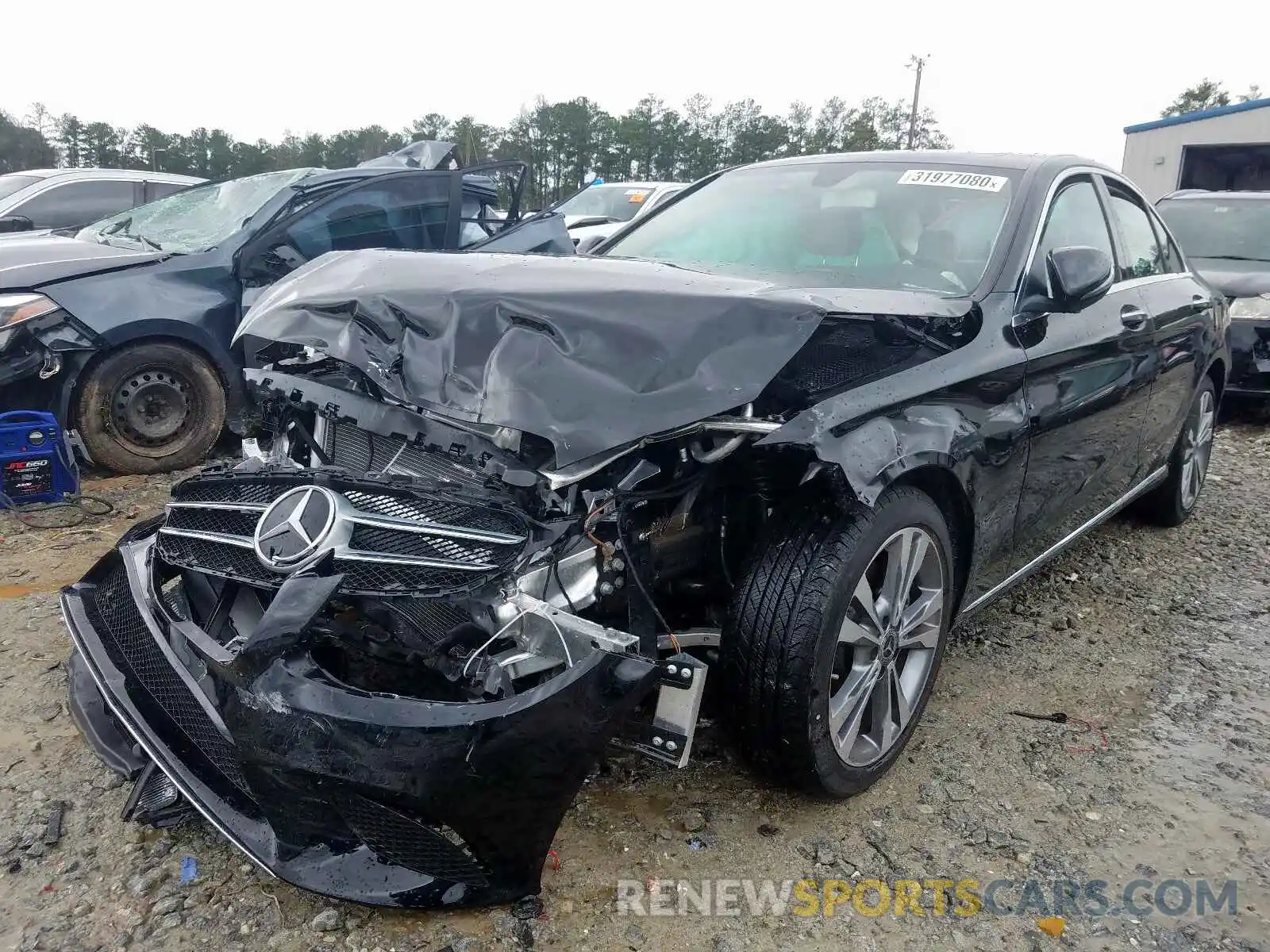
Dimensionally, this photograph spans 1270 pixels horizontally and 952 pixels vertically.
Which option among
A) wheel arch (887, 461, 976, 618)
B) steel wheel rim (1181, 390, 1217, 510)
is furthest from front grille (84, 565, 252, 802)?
steel wheel rim (1181, 390, 1217, 510)

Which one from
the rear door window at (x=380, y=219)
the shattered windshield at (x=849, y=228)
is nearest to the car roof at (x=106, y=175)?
the rear door window at (x=380, y=219)

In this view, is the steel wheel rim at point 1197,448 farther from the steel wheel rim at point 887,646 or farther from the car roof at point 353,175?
the car roof at point 353,175

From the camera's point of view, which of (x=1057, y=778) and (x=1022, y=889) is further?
(x=1057, y=778)

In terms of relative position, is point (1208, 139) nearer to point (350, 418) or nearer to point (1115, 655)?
point (1115, 655)

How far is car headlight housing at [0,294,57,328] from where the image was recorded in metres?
4.47

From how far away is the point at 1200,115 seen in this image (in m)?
20.1

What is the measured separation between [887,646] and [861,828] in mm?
462

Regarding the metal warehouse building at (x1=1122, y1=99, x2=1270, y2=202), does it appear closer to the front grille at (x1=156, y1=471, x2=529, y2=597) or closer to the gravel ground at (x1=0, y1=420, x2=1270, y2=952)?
the gravel ground at (x1=0, y1=420, x2=1270, y2=952)

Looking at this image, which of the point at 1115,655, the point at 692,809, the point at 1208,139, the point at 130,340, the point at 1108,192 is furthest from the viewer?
the point at 1208,139

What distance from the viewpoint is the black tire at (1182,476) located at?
441cm

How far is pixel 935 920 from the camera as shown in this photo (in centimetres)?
203

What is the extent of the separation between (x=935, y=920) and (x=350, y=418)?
1868 millimetres

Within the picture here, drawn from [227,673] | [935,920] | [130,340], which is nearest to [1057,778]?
[935,920]

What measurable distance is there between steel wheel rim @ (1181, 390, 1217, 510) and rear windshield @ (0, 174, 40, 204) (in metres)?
9.75
